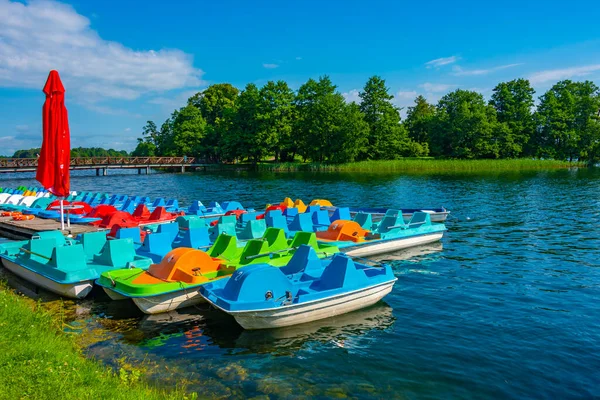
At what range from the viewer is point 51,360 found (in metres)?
6.91

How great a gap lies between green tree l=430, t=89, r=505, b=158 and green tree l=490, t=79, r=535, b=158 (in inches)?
89.0

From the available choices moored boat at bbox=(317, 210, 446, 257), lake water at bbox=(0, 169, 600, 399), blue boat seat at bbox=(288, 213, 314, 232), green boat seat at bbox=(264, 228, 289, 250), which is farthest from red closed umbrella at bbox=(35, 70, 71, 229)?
moored boat at bbox=(317, 210, 446, 257)

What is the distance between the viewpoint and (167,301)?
11.3 m

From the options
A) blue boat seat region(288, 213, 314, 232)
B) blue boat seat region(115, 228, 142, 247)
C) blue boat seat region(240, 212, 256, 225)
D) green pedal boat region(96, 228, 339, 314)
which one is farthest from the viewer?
blue boat seat region(240, 212, 256, 225)

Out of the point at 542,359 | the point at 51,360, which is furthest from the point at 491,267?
the point at 51,360

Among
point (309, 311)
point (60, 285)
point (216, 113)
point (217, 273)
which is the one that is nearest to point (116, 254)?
point (60, 285)

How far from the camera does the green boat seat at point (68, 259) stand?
1269cm

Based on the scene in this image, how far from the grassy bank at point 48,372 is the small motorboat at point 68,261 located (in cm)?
312

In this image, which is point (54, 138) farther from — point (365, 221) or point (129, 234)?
point (365, 221)

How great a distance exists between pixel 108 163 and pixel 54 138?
7138 cm

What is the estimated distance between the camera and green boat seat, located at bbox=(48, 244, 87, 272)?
1269 cm

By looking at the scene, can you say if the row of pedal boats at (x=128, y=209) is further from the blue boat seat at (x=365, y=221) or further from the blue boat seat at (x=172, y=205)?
the blue boat seat at (x=365, y=221)

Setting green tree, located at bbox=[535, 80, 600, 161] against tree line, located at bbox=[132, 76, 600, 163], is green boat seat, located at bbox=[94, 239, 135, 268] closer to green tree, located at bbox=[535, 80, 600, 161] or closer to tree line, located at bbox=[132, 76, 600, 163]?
tree line, located at bbox=[132, 76, 600, 163]

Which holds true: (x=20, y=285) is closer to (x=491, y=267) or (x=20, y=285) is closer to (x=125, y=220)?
(x=125, y=220)
